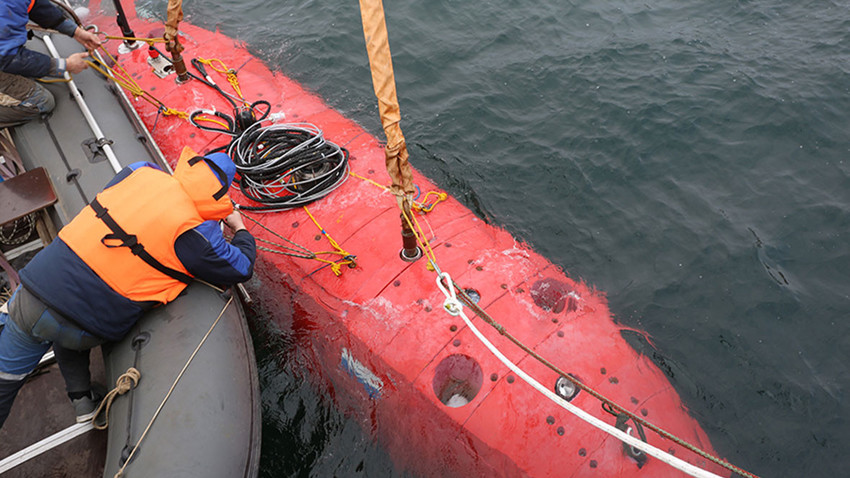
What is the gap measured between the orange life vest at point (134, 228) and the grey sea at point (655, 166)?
1.78m

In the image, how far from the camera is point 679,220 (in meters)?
5.77

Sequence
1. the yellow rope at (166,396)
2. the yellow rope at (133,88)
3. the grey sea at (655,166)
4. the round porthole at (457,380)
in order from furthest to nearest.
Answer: the yellow rope at (133,88), the grey sea at (655,166), the round porthole at (457,380), the yellow rope at (166,396)

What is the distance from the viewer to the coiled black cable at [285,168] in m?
5.16

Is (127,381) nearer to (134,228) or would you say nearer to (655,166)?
(134,228)

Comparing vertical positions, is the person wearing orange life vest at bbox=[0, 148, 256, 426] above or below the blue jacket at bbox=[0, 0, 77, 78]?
below

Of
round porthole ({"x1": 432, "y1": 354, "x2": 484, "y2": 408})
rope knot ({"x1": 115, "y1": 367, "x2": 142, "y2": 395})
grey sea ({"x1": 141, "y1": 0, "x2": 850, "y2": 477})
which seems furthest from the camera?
grey sea ({"x1": 141, "y1": 0, "x2": 850, "y2": 477})

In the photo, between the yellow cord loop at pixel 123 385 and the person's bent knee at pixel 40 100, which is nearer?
the yellow cord loop at pixel 123 385

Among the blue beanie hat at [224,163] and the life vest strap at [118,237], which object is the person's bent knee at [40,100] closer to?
the life vest strap at [118,237]

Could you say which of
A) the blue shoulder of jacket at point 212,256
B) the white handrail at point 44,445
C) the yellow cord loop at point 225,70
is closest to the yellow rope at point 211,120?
the yellow cord loop at point 225,70

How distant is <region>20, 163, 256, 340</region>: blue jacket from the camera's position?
3.27m

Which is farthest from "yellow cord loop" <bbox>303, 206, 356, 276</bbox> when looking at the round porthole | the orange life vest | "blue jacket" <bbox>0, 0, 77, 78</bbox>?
"blue jacket" <bbox>0, 0, 77, 78</bbox>

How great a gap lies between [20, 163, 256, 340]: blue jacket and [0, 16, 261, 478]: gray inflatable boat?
0.84ft

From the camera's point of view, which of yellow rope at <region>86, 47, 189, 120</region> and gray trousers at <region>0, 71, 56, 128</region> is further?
yellow rope at <region>86, 47, 189, 120</region>

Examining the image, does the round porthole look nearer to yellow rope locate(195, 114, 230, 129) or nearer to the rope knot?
the rope knot
